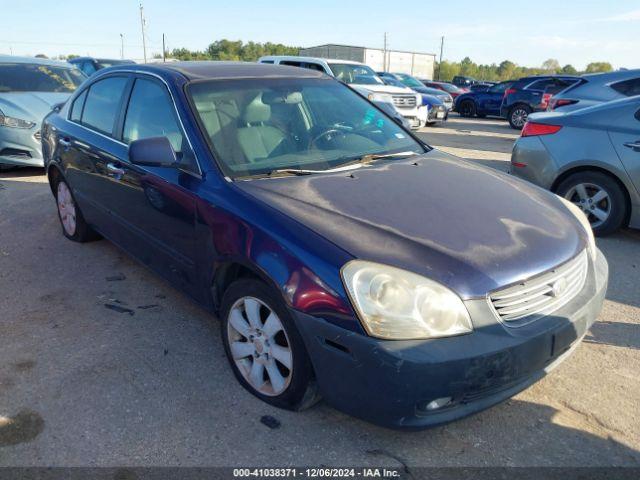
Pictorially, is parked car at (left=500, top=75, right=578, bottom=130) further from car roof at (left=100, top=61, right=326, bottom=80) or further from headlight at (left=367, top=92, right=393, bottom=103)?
car roof at (left=100, top=61, right=326, bottom=80)

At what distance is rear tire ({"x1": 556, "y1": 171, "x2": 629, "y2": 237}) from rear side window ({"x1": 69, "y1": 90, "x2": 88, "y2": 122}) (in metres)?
4.60

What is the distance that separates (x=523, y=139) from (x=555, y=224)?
3.19 m

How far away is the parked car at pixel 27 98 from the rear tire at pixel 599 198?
6.82 m

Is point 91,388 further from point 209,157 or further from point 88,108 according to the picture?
point 88,108

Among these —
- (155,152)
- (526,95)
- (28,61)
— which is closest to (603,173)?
(155,152)

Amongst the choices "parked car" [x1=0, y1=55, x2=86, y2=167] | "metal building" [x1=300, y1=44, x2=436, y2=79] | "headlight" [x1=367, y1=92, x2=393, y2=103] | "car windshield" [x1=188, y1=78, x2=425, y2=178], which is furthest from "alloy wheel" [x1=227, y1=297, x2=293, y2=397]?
"metal building" [x1=300, y1=44, x2=436, y2=79]

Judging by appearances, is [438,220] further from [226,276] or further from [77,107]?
[77,107]

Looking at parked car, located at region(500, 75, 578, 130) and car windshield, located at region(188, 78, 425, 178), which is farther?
parked car, located at region(500, 75, 578, 130)

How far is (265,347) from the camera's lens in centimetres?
263

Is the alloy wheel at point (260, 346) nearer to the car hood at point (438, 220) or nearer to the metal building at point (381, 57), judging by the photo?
the car hood at point (438, 220)

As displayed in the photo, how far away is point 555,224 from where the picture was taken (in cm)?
280

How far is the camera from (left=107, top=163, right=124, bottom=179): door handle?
3.68 m

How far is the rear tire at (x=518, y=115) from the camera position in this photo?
16.0 metres

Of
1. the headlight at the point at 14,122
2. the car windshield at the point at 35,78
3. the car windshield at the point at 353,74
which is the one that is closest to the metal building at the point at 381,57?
the car windshield at the point at 353,74
